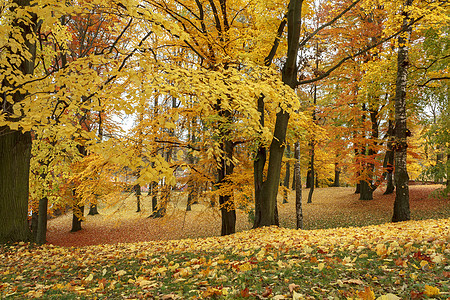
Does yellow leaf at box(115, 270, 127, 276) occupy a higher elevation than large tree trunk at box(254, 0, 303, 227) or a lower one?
lower

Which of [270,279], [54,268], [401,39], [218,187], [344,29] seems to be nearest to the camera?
[270,279]

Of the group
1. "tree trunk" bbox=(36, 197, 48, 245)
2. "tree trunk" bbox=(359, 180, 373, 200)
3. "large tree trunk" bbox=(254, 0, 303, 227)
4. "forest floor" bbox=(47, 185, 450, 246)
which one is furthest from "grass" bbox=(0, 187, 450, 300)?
"tree trunk" bbox=(359, 180, 373, 200)

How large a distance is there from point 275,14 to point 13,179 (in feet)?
26.0

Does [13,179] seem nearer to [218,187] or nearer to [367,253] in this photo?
[218,187]

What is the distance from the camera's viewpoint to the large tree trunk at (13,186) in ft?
18.0

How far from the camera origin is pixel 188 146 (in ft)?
27.2

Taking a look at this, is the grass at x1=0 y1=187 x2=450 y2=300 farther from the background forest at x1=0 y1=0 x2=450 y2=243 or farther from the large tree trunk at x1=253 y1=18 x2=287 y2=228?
the large tree trunk at x1=253 y1=18 x2=287 y2=228

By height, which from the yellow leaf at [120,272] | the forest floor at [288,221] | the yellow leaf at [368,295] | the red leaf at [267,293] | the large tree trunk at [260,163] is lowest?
the forest floor at [288,221]

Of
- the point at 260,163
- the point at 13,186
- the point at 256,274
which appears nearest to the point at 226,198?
the point at 260,163

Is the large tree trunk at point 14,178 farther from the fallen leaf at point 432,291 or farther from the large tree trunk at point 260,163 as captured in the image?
the fallen leaf at point 432,291

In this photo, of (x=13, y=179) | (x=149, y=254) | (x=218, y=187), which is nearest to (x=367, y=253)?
(x=149, y=254)

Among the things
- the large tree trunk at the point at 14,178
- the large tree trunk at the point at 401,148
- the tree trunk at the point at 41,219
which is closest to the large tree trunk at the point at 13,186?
the large tree trunk at the point at 14,178

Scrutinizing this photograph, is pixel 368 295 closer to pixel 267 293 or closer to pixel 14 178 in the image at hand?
pixel 267 293

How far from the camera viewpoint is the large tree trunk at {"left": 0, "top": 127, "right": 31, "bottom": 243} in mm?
5500
